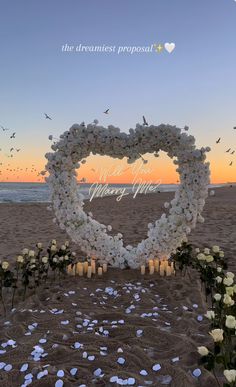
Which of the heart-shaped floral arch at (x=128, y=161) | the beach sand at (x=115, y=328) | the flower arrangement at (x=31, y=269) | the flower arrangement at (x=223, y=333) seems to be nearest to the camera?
the flower arrangement at (x=223, y=333)

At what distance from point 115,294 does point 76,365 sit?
9.62ft

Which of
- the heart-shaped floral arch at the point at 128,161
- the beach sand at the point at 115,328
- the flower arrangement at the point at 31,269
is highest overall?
the heart-shaped floral arch at the point at 128,161

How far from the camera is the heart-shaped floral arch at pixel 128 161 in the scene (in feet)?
26.8

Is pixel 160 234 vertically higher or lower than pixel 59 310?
higher

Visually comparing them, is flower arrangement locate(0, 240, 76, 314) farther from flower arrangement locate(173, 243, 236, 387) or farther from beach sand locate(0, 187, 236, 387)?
flower arrangement locate(173, 243, 236, 387)

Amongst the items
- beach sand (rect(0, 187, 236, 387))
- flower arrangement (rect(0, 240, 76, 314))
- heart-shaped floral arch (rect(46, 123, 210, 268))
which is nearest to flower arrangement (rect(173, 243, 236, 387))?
beach sand (rect(0, 187, 236, 387))

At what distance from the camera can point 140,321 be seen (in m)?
5.79

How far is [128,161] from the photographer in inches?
327

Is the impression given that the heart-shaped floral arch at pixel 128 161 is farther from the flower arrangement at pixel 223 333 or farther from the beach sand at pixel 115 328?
the flower arrangement at pixel 223 333

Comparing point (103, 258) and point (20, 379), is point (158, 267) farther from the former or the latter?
point (20, 379)

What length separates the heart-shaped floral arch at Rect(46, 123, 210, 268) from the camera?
8180 millimetres

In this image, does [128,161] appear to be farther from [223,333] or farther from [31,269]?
[223,333]

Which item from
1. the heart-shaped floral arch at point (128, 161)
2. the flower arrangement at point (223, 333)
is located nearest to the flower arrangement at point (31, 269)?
the heart-shaped floral arch at point (128, 161)

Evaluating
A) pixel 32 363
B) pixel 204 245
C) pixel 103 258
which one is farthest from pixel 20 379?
pixel 204 245
